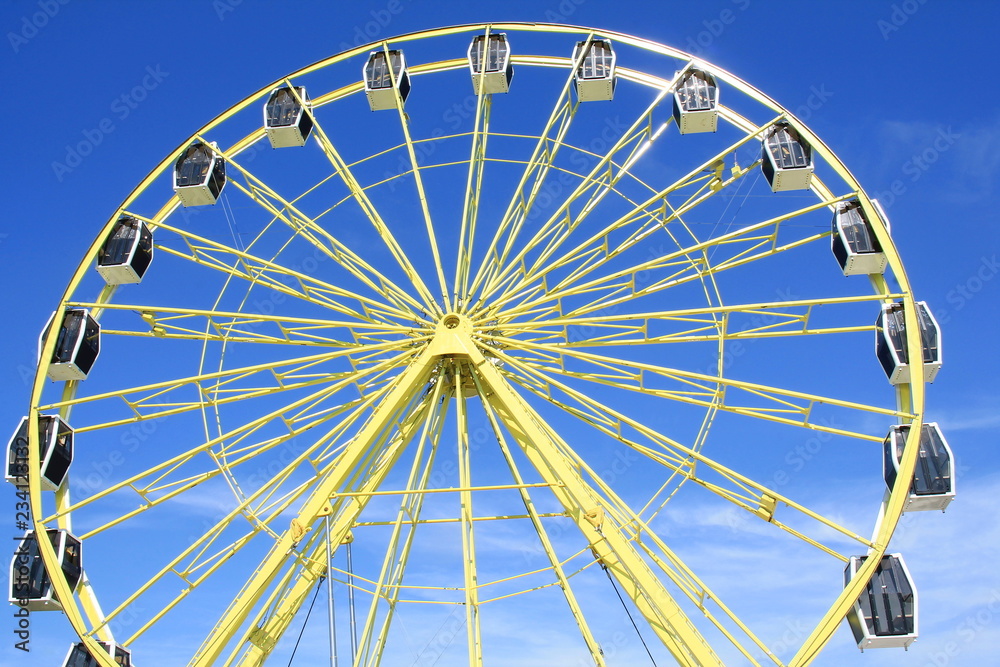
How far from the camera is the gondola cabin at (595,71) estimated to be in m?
17.6

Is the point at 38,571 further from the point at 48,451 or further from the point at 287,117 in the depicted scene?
the point at 287,117

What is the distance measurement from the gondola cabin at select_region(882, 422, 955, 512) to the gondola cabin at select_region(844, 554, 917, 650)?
109 cm

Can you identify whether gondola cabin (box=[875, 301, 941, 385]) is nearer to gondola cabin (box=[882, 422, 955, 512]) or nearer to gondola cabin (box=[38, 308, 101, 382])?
gondola cabin (box=[882, 422, 955, 512])

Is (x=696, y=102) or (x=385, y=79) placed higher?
(x=385, y=79)

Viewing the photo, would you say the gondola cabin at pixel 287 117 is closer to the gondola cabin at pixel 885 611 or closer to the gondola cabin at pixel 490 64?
the gondola cabin at pixel 490 64

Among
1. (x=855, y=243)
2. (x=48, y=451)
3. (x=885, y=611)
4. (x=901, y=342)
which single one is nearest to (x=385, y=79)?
(x=48, y=451)

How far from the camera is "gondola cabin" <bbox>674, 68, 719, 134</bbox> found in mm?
17094

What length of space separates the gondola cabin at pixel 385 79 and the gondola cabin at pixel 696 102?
16.5 feet

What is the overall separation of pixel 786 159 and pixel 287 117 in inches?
347

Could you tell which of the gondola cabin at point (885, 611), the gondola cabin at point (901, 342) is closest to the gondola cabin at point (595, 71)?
the gondola cabin at point (901, 342)

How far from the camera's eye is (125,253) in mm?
17297

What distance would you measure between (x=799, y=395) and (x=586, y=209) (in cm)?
497

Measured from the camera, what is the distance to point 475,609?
558 inches

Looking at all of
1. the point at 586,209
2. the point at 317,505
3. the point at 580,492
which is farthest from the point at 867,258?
the point at 317,505
